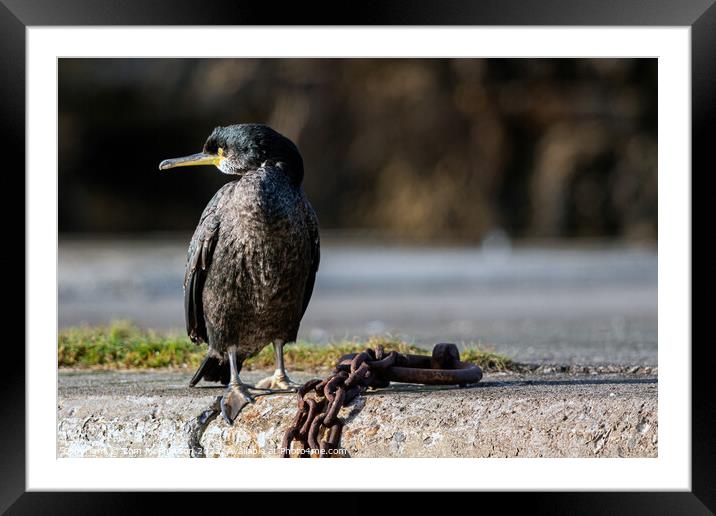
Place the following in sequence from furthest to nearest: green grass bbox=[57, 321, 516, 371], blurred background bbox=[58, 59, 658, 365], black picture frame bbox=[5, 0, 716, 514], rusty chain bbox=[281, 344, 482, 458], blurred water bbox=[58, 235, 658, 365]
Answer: blurred background bbox=[58, 59, 658, 365]
blurred water bbox=[58, 235, 658, 365]
green grass bbox=[57, 321, 516, 371]
rusty chain bbox=[281, 344, 482, 458]
black picture frame bbox=[5, 0, 716, 514]

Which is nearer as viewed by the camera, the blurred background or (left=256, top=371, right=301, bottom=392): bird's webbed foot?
(left=256, top=371, right=301, bottom=392): bird's webbed foot

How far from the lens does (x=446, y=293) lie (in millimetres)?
11836

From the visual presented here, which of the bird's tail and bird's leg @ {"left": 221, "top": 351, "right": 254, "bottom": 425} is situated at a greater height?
the bird's tail

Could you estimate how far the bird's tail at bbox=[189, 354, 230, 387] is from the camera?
4.02 m

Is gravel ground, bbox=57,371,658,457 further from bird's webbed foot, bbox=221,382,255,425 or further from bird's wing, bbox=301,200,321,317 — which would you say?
bird's wing, bbox=301,200,321,317

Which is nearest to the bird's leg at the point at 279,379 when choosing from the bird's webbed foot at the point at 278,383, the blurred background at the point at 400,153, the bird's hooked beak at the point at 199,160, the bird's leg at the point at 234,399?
the bird's webbed foot at the point at 278,383

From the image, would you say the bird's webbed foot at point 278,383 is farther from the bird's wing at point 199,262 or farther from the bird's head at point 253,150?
the bird's head at point 253,150

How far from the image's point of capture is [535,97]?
609 inches

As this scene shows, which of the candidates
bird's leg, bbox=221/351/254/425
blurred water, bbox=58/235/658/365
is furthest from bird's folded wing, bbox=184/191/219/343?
blurred water, bbox=58/235/658/365

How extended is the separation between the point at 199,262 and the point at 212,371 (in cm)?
50
